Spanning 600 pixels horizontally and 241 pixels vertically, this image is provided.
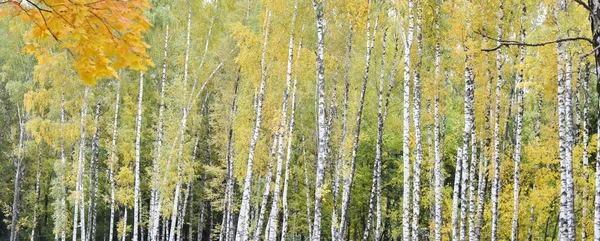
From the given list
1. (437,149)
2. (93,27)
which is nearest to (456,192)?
(437,149)

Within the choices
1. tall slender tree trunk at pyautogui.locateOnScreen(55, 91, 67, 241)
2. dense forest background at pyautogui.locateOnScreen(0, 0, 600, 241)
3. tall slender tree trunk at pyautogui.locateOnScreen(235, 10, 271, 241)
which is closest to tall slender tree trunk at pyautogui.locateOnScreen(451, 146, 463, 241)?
A: dense forest background at pyautogui.locateOnScreen(0, 0, 600, 241)

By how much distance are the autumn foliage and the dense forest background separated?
4.13m

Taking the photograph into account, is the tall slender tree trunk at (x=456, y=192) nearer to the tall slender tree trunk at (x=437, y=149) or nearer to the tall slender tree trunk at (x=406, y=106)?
the tall slender tree trunk at (x=437, y=149)

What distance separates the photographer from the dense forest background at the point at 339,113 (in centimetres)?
1235

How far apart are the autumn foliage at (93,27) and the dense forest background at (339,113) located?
163 inches

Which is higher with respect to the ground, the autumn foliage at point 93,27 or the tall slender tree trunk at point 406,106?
the tall slender tree trunk at point 406,106

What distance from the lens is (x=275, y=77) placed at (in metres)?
17.7

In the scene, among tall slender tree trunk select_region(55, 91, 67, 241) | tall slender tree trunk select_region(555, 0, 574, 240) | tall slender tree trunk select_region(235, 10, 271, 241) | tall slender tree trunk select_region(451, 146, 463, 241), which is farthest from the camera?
tall slender tree trunk select_region(55, 91, 67, 241)

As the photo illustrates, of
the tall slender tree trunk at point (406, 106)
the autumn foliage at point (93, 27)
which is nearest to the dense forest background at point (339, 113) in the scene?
the tall slender tree trunk at point (406, 106)

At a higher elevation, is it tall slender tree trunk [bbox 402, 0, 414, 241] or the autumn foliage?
tall slender tree trunk [bbox 402, 0, 414, 241]

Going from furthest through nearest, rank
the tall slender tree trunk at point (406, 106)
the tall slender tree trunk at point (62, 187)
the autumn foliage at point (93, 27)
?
the tall slender tree trunk at point (62, 187), the tall slender tree trunk at point (406, 106), the autumn foliage at point (93, 27)

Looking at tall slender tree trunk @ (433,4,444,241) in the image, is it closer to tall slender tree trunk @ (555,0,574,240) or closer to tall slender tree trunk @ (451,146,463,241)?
tall slender tree trunk @ (451,146,463,241)

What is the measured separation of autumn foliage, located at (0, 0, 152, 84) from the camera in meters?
2.99

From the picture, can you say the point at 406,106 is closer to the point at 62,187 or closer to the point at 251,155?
the point at 251,155
